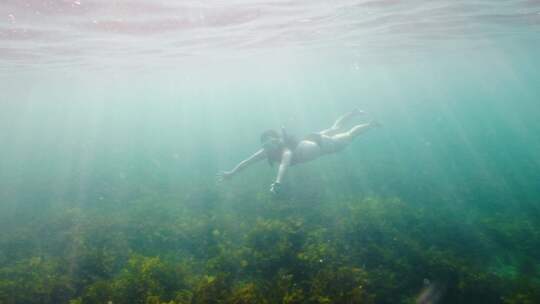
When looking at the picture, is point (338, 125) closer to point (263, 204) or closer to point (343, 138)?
point (343, 138)

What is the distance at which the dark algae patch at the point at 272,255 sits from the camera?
274 inches

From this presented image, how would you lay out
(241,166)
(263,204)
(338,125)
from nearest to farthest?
(241,166) < (263,204) < (338,125)

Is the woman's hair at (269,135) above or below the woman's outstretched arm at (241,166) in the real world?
above

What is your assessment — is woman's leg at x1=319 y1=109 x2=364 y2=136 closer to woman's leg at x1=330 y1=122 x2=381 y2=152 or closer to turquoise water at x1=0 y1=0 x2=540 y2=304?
→ woman's leg at x1=330 y1=122 x2=381 y2=152

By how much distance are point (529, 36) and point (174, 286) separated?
39.5 meters

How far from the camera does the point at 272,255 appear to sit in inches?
346

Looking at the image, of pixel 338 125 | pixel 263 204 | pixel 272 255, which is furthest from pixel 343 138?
pixel 272 255

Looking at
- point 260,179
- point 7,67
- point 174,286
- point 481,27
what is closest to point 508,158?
point 481,27

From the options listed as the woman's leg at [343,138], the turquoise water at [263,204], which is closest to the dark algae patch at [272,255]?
the turquoise water at [263,204]

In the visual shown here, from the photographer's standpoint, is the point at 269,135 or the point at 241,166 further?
the point at 241,166

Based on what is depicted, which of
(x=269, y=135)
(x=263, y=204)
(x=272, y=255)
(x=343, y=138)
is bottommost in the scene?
(x=263, y=204)

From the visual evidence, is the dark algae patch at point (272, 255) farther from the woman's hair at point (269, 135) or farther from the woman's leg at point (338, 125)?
the woman's leg at point (338, 125)

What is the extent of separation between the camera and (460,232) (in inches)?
533

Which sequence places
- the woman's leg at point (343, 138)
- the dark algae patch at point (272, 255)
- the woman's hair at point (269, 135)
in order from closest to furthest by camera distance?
the dark algae patch at point (272, 255)
the woman's hair at point (269, 135)
the woman's leg at point (343, 138)
